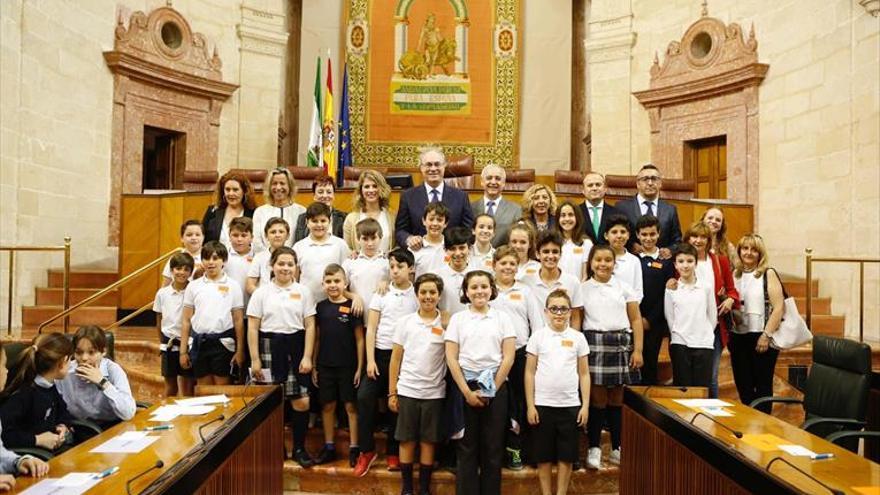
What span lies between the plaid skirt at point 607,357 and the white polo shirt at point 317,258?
1.62m

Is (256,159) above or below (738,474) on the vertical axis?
above

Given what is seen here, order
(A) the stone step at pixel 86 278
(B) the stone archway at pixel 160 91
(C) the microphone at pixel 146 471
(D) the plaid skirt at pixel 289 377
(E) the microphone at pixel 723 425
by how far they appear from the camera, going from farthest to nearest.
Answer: (B) the stone archway at pixel 160 91, (A) the stone step at pixel 86 278, (D) the plaid skirt at pixel 289 377, (E) the microphone at pixel 723 425, (C) the microphone at pixel 146 471

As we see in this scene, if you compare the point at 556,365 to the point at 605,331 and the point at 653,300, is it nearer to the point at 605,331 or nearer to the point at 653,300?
the point at 605,331

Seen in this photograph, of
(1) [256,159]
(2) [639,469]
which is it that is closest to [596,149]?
(1) [256,159]

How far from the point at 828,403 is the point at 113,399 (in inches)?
142

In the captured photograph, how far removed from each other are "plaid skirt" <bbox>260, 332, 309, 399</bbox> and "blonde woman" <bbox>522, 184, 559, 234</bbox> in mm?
1709

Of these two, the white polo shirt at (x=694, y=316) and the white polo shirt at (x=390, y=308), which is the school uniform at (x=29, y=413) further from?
the white polo shirt at (x=694, y=316)

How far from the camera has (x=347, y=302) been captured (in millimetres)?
4234

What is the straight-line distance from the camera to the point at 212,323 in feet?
13.8

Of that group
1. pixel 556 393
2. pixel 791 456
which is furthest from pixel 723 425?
pixel 556 393

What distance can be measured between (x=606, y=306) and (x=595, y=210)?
3.18 feet

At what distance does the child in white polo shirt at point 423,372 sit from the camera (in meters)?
3.80

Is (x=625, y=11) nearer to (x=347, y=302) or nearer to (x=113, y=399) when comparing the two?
(x=347, y=302)

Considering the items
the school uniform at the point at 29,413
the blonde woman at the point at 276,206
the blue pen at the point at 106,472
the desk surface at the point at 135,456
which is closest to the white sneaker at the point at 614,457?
the desk surface at the point at 135,456
